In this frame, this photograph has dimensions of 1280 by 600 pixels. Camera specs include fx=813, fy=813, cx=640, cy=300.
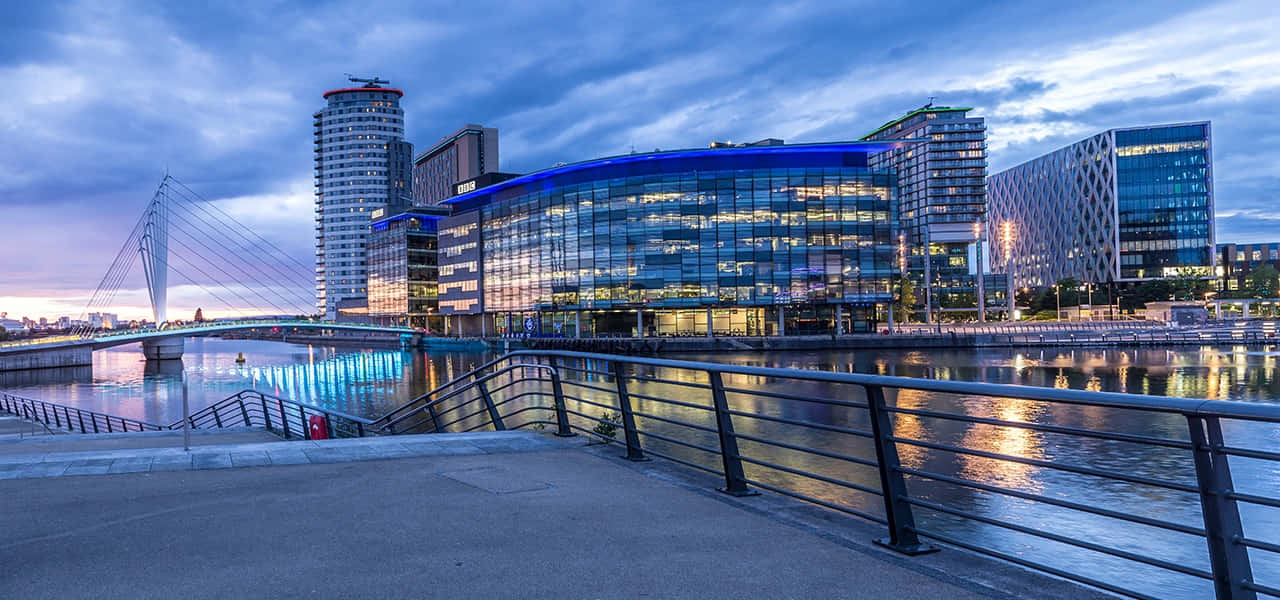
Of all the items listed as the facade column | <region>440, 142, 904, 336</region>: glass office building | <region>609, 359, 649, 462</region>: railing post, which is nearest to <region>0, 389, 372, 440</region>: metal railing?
<region>609, 359, 649, 462</region>: railing post

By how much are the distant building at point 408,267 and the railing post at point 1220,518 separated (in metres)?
154

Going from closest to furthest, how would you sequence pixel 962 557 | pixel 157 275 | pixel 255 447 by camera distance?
pixel 962 557 < pixel 255 447 < pixel 157 275

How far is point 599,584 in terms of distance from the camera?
4.43 metres

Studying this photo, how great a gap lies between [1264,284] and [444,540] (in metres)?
171

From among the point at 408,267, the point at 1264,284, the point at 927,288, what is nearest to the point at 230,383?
the point at 408,267

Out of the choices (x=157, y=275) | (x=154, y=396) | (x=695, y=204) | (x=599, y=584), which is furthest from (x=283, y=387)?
(x=599, y=584)

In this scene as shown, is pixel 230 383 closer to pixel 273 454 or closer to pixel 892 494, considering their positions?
pixel 273 454

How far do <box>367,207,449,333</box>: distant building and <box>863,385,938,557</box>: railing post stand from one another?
152m

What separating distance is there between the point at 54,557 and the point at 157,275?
93.6 meters

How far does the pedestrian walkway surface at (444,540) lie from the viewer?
4414mm

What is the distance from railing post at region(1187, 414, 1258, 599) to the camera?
11.8ft

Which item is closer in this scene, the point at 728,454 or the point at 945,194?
the point at 728,454

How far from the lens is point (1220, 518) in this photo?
363cm

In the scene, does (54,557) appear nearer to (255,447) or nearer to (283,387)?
(255,447)
